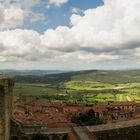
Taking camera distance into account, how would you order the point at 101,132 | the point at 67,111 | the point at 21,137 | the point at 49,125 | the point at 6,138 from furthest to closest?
the point at 67,111 → the point at 49,125 → the point at 21,137 → the point at 6,138 → the point at 101,132

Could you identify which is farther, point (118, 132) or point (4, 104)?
point (4, 104)

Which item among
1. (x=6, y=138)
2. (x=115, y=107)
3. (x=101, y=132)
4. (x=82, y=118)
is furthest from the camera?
(x=115, y=107)

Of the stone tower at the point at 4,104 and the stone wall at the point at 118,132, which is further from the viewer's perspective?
the stone tower at the point at 4,104

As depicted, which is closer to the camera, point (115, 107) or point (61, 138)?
point (61, 138)

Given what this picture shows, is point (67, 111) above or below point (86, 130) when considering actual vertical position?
below

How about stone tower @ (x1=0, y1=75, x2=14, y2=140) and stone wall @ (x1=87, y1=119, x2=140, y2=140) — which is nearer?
stone wall @ (x1=87, y1=119, x2=140, y2=140)

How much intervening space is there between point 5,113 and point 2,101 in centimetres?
141

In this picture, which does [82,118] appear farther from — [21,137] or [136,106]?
[136,106]

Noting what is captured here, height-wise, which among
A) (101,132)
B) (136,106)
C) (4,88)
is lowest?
(136,106)

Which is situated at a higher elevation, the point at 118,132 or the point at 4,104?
the point at 4,104

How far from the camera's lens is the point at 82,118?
68688mm

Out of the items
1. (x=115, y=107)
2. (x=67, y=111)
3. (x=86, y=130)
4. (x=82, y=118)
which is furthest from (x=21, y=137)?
(x=115, y=107)

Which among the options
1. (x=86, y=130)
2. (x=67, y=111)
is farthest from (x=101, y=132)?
(x=67, y=111)

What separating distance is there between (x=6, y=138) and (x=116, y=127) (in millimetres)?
14191
